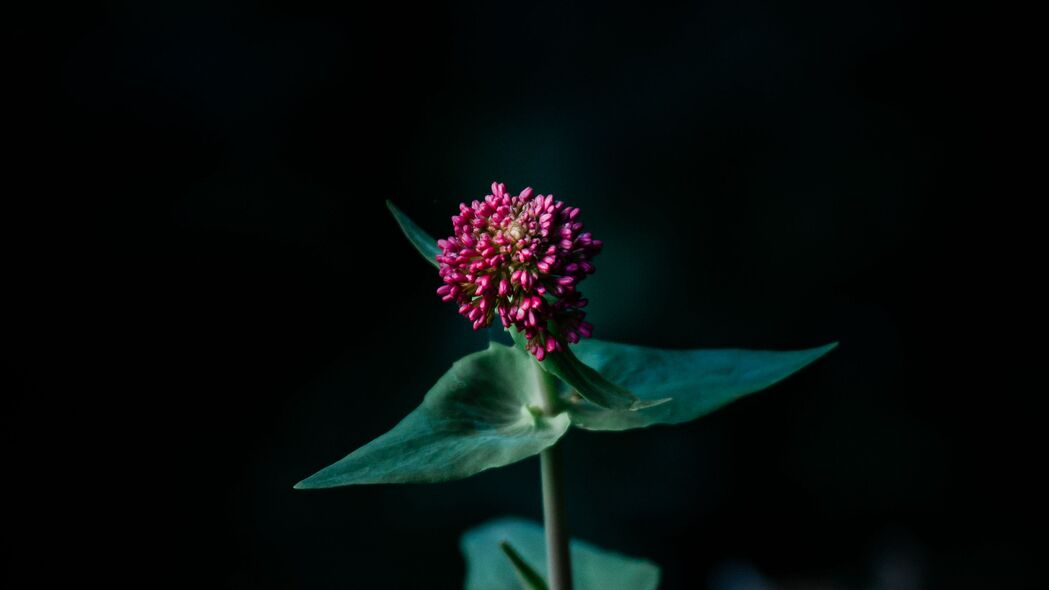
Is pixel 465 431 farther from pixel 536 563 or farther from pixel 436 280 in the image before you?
pixel 436 280

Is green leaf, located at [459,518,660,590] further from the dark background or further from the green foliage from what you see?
the dark background

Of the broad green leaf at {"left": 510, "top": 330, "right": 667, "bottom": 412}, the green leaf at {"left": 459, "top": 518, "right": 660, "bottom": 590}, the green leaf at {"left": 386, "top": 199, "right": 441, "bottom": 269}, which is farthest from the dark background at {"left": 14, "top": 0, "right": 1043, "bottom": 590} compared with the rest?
the broad green leaf at {"left": 510, "top": 330, "right": 667, "bottom": 412}

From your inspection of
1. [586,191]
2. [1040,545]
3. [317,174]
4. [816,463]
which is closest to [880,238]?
[816,463]

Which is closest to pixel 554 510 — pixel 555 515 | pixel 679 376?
pixel 555 515

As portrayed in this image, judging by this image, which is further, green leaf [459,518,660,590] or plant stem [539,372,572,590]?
green leaf [459,518,660,590]

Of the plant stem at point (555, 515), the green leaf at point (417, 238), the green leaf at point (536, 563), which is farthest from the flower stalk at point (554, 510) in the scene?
the green leaf at point (536, 563)
